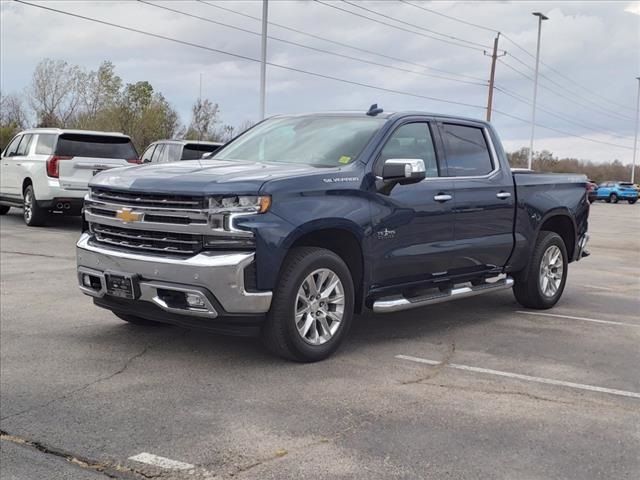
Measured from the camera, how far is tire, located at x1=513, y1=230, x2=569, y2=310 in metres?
7.87

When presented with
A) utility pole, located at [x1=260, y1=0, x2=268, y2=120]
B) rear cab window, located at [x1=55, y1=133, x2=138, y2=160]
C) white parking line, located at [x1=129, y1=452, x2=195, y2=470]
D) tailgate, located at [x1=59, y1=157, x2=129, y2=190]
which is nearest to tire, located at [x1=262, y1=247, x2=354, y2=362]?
white parking line, located at [x1=129, y1=452, x2=195, y2=470]

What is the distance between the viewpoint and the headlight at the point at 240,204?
199 inches

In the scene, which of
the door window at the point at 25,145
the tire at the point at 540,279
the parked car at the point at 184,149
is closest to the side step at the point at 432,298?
the tire at the point at 540,279

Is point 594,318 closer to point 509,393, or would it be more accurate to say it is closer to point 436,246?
point 436,246

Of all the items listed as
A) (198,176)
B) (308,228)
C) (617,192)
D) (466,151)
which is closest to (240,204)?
(198,176)

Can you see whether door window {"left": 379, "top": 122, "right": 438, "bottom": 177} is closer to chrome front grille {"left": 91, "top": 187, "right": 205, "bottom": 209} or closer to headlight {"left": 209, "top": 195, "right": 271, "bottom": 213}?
headlight {"left": 209, "top": 195, "right": 271, "bottom": 213}

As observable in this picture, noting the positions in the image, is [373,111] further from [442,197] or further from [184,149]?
[184,149]

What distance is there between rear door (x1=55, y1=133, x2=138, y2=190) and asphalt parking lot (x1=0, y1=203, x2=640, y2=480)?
276 inches

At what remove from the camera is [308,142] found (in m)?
6.43

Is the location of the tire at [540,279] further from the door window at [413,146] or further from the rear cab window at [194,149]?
the rear cab window at [194,149]

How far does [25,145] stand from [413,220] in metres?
12.0

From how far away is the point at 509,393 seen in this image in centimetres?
500

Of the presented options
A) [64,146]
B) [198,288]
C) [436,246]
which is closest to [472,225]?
[436,246]

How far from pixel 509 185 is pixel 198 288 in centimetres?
376
